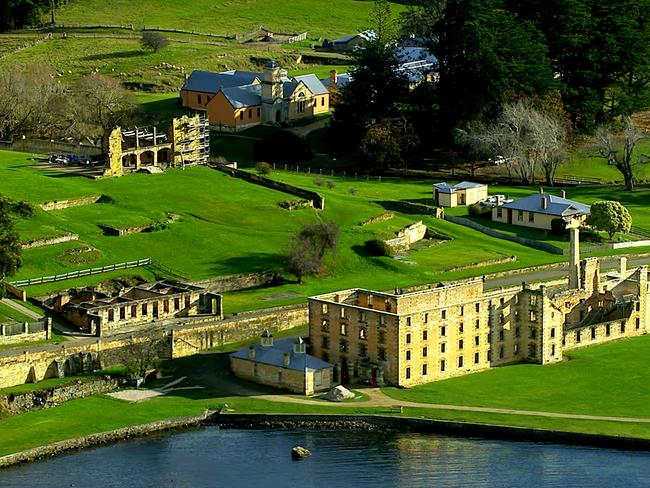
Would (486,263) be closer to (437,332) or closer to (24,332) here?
(437,332)

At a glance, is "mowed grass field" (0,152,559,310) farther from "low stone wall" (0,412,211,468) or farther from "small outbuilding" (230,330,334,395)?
"low stone wall" (0,412,211,468)

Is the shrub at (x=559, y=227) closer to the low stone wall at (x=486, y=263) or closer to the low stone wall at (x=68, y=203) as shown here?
the low stone wall at (x=486, y=263)

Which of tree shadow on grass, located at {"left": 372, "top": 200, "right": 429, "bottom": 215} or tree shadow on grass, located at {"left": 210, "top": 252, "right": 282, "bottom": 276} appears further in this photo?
tree shadow on grass, located at {"left": 372, "top": 200, "right": 429, "bottom": 215}

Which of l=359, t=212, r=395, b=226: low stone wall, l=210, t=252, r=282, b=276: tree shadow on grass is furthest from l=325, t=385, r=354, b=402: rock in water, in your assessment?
l=359, t=212, r=395, b=226: low stone wall

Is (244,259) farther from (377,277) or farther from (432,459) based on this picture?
(432,459)

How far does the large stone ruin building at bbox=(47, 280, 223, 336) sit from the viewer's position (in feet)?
492

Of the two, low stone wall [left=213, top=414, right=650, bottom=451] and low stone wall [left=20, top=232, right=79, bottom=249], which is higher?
low stone wall [left=20, top=232, right=79, bottom=249]

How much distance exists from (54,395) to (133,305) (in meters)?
17.0

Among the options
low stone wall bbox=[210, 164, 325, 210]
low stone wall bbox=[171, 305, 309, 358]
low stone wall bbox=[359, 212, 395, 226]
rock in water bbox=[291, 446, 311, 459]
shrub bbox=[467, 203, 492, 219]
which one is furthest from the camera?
shrub bbox=[467, 203, 492, 219]

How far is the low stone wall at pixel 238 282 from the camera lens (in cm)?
16346

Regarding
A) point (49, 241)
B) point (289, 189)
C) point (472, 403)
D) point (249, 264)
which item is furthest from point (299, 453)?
point (289, 189)

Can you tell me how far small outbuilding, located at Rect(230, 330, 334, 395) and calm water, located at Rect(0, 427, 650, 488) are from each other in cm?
826

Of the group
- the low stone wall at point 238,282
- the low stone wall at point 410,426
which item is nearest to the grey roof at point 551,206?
the low stone wall at point 238,282

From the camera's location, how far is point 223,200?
189m
